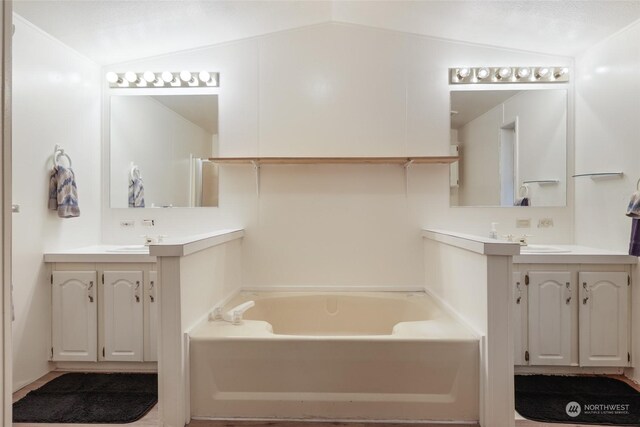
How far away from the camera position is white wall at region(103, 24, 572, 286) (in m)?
2.91

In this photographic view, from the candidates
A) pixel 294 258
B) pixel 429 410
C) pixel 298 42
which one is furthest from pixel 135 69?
pixel 429 410

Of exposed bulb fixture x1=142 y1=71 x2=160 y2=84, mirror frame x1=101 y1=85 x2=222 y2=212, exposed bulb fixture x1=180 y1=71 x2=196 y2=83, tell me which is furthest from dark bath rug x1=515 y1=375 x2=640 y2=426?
exposed bulb fixture x1=142 y1=71 x2=160 y2=84

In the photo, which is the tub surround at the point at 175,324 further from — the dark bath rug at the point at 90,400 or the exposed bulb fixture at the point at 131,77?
the exposed bulb fixture at the point at 131,77

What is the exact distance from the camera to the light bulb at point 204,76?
2916mm

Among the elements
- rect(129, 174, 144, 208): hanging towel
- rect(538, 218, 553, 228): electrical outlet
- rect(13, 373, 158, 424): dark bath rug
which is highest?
rect(129, 174, 144, 208): hanging towel

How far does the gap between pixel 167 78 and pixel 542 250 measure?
10.4ft

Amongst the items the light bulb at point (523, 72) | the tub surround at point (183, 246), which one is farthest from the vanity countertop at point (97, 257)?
the light bulb at point (523, 72)

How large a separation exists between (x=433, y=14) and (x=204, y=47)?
180 centimetres

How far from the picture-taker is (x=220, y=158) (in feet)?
9.24

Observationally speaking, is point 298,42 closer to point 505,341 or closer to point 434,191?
point 434,191

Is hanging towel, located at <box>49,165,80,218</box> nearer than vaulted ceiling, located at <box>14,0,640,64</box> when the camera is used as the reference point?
No

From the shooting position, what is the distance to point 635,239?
2.21 meters

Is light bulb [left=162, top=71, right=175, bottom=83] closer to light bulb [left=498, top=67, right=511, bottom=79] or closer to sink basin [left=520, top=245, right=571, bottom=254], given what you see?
light bulb [left=498, top=67, right=511, bottom=79]

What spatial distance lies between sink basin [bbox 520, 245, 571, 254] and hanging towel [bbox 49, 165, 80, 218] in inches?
124
